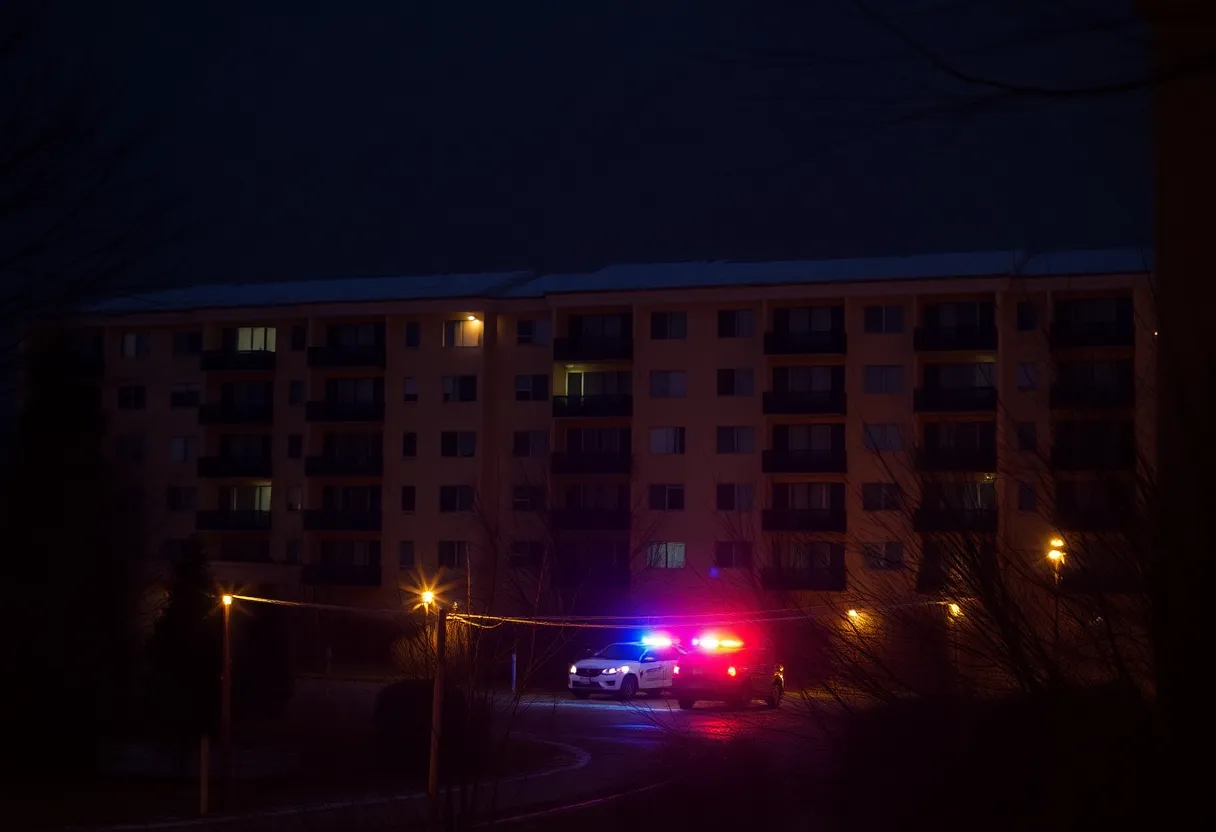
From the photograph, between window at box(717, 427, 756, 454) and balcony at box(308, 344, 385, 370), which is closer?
window at box(717, 427, 756, 454)

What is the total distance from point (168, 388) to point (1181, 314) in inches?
2351

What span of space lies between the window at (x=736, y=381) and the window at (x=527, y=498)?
792cm

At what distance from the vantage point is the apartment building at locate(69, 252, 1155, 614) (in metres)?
49.3

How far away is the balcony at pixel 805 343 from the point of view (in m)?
50.5

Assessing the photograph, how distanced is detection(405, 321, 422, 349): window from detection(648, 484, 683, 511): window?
1209cm

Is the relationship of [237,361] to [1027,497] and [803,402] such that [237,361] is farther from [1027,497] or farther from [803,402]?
[1027,497]

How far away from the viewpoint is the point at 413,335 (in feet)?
188

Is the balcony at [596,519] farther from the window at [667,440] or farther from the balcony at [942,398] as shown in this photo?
the balcony at [942,398]

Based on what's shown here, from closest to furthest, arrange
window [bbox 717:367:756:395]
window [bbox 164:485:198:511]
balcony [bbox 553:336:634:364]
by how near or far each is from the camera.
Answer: window [bbox 717:367:756:395] → balcony [bbox 553:336:634:364] → window [bbox 164:485:198:511]

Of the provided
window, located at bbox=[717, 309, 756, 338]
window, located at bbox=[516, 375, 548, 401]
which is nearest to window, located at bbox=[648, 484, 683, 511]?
window, located at bbox=[717, 309, 756, 338]

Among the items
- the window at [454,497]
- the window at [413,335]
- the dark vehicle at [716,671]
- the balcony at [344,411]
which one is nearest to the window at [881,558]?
the dark vehicle at [716,671]

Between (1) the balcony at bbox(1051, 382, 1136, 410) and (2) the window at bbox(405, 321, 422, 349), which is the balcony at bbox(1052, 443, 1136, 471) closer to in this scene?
(1) the balcony at bbox(1051, 382, 1136, 410)

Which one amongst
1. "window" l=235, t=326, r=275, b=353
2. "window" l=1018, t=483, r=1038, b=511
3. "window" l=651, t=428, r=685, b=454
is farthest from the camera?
"window" l=235, t=326, r=275, b=353

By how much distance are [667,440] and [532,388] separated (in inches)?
256
